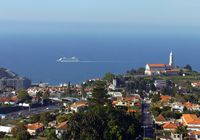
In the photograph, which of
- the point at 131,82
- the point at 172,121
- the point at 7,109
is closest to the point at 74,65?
the point at 131,82

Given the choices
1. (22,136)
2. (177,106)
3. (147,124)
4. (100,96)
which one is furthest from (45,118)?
(177,106)

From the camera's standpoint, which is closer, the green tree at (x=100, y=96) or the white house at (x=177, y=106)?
the green tree at (x=100, y=96)

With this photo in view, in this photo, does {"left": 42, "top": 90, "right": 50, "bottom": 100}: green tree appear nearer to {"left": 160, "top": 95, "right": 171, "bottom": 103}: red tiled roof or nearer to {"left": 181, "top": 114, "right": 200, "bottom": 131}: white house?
{"left": 160, "top": 95, "right": 171, "bottom": 103}: red tiled roof

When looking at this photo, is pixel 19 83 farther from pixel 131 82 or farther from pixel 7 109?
pixel 7 109

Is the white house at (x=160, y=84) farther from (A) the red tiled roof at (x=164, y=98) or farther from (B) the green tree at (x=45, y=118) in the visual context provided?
(B) the green tree at (x=45, y=118)

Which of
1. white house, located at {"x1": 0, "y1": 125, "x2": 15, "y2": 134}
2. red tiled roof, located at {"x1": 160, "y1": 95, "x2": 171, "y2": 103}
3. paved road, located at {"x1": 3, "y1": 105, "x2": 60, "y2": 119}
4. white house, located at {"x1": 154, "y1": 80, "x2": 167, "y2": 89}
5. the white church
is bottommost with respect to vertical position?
white house, located at {"x1": 0, "y1": 125, "x2": 15, "y2": 134}

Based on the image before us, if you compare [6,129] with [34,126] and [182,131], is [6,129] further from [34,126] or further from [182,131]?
[182,131]

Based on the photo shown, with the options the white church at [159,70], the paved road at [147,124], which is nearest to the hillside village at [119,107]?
the paved road at [147,124]

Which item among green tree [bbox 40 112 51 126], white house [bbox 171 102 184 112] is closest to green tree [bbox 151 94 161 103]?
white house [bbox 171 102 184 112]
